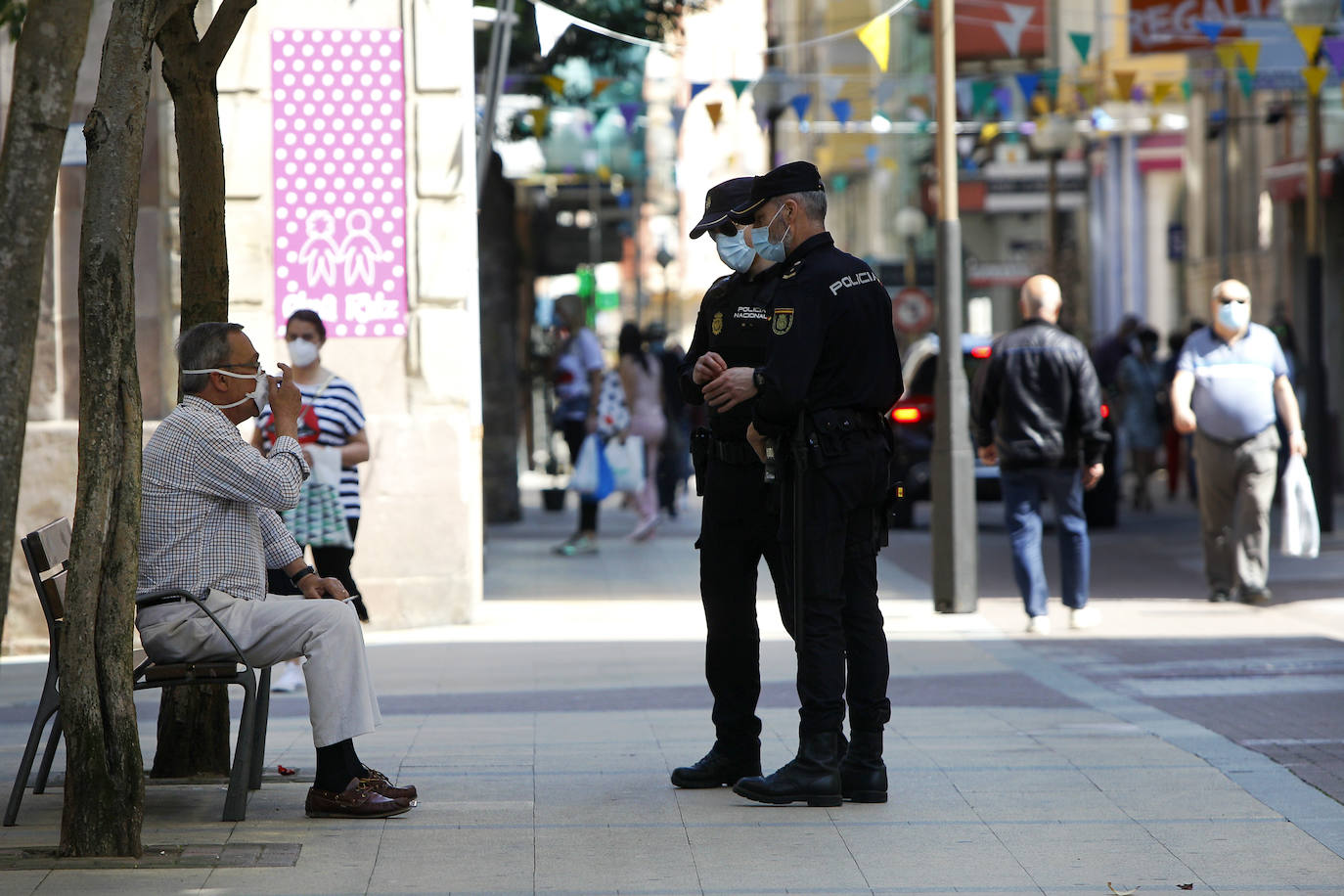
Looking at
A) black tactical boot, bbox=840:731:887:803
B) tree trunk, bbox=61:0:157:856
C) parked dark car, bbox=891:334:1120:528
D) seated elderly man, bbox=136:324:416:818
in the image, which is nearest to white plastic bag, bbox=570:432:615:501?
parked dark car, bbox=891:334:1120:528

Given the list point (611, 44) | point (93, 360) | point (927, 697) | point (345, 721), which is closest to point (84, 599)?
point (93, 360)

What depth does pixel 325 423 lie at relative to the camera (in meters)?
9.07

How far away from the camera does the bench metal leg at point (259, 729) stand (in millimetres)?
6516

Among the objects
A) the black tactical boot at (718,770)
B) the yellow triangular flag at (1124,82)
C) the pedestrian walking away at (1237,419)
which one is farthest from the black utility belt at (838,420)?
the yellow triangular flag at (1124,82)

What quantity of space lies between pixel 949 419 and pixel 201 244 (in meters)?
6.26

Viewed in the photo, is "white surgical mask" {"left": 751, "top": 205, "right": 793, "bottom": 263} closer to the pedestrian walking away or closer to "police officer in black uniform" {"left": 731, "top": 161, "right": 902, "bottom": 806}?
"police officer in black uniform" {"left": 731, "top": 161, "right": 902, "bottom": 806}

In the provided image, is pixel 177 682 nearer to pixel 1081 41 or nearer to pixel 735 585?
pixel 735 585

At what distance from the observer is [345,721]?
6168 millimetres

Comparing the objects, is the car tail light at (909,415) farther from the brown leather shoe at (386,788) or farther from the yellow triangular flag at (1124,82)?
→ the brown leather shoe at (386,788)

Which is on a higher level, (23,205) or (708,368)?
(23,205)

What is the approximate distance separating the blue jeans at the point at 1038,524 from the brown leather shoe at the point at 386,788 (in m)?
5.48

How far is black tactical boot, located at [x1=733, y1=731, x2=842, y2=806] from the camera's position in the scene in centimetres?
638

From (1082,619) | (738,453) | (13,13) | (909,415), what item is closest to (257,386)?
(738,453)

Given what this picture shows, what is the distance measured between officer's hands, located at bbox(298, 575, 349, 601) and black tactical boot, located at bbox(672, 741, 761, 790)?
1.28 meters
